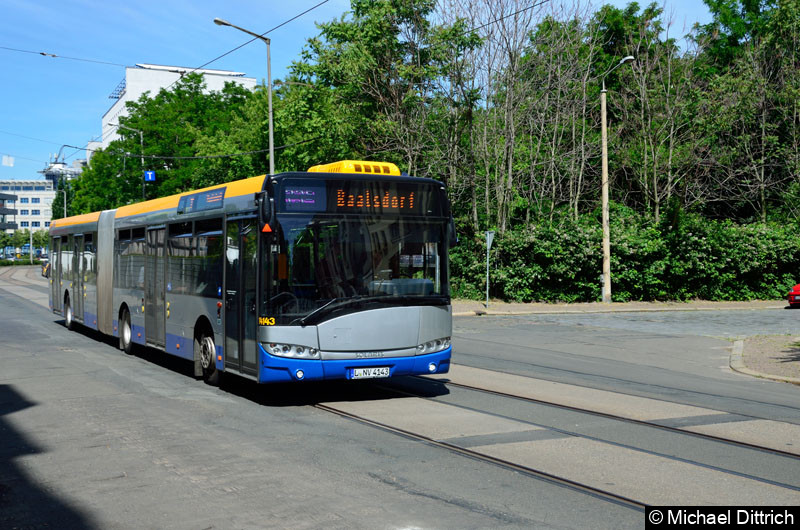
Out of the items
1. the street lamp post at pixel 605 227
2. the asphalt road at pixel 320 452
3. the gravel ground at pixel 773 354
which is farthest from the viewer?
the street lamp post at pixel 605 227

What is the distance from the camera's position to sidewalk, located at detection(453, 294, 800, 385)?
48.7 ft

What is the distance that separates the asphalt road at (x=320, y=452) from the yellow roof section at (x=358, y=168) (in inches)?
119

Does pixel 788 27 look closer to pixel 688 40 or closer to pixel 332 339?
pixel 688 40

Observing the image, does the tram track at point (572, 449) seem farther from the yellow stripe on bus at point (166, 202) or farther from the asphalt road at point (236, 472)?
the yellow stripe on bus at point (166, 202)

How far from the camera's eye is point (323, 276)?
9906 millimetres

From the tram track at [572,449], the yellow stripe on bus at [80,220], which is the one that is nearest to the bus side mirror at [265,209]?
the tram track at [572,449]

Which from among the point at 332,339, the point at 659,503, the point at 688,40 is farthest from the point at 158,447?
the point at 688,40

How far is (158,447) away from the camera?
7.80 metres

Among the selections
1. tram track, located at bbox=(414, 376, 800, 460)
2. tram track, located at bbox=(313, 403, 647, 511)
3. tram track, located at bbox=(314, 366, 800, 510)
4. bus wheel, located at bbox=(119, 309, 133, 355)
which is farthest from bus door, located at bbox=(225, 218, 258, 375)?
bus wheel, located at bbox=(119, 309, 133, 355)

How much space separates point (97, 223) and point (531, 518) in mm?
15572

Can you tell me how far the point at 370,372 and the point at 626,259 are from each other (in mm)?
25051

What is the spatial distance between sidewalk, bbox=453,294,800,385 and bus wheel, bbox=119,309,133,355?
1153 cm

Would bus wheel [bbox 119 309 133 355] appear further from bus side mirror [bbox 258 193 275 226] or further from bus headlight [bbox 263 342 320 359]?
bus side mirror [bbox 258 193 275 226]

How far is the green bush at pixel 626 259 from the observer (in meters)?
32.7
